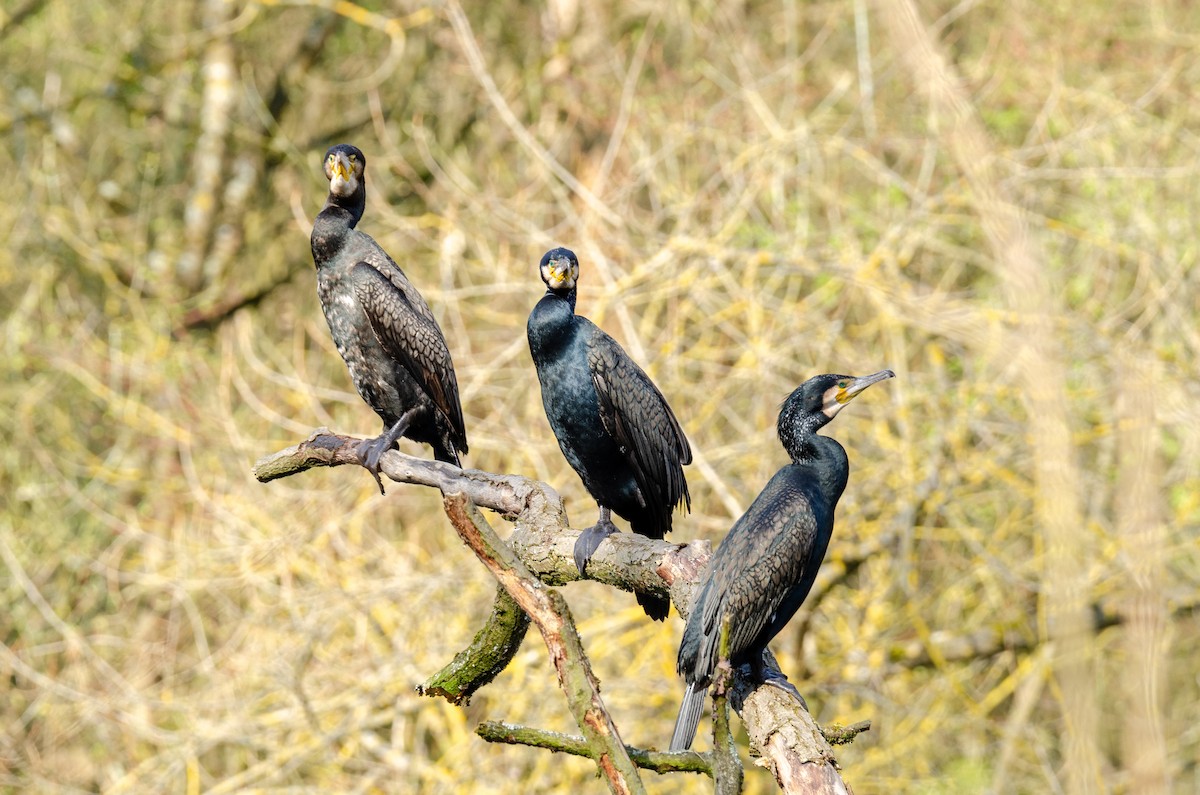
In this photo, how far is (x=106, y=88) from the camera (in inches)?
465

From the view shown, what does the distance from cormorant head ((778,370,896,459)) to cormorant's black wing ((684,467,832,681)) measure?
0.20 metres

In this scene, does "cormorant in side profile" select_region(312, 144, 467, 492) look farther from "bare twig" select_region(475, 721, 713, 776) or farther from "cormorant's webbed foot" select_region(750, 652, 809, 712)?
"bare twig" select_region(475, 721, 713, 776)

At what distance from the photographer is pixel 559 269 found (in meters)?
4.35

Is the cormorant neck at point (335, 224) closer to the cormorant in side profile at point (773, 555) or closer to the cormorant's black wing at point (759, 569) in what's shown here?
the cormorant in side profile at point (773, 555)

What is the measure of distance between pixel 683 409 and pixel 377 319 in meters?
Result: 3.41

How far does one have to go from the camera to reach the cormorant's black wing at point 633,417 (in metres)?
4.41

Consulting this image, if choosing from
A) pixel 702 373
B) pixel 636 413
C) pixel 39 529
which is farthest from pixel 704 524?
pixel 39 529

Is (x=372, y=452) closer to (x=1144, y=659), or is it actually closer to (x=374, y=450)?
(x=374, y=450)

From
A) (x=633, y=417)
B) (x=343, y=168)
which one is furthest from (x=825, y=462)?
(x=343, y=168)

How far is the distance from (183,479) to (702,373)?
431 cm

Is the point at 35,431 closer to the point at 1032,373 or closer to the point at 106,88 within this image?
the point at 106,88

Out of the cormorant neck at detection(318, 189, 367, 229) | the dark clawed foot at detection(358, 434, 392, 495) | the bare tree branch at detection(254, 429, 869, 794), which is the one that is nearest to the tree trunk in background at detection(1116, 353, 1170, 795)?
the bare tree branch at detection(254, 429, 869, 794)

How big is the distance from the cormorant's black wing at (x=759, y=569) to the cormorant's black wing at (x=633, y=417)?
79 centimetres

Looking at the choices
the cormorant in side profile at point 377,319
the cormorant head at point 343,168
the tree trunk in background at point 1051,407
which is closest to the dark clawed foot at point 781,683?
the tree trunk in background at point 1051,407
